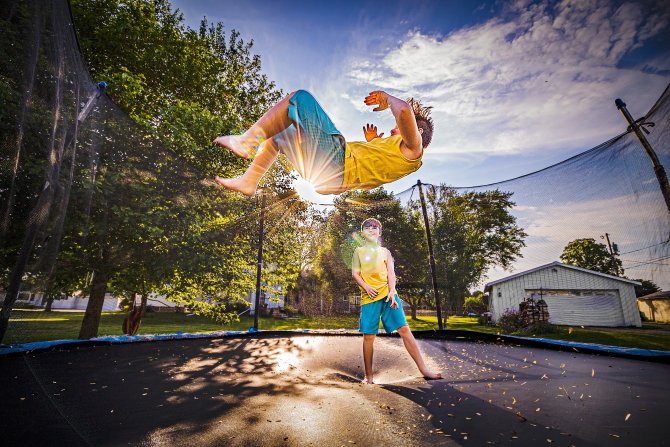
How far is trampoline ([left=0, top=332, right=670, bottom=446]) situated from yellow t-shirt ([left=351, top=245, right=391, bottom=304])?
1.99ft

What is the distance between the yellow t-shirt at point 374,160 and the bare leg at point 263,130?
0.42m

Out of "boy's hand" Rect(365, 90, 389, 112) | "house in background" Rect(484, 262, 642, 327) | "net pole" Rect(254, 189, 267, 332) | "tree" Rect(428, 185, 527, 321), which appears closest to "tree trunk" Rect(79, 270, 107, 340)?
"net pole" Rect(254, 189, 267, 332)

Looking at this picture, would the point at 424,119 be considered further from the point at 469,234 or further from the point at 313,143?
the point at 469,234

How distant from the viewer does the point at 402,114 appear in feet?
5.16

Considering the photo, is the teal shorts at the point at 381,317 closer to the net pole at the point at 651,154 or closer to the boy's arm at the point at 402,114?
the boy's arm at the point at 402,114

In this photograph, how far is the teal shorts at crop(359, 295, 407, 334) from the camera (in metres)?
2.14

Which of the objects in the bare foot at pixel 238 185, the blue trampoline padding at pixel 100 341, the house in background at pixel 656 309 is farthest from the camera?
the house in background at pixel 656 309

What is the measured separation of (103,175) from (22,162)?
96.5 inches

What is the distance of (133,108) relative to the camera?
508 cm

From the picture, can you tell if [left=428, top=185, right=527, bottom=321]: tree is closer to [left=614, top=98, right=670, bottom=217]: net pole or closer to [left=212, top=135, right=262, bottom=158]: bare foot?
[left=614, top=98, right=670, bottom=217]: net pole

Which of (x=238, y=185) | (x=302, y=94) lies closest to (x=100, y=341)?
(x=238, y=185)

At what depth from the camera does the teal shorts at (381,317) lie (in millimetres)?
2143

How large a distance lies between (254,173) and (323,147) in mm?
483

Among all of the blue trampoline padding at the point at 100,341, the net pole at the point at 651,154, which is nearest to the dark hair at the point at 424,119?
the net pole at the point at 651,154
